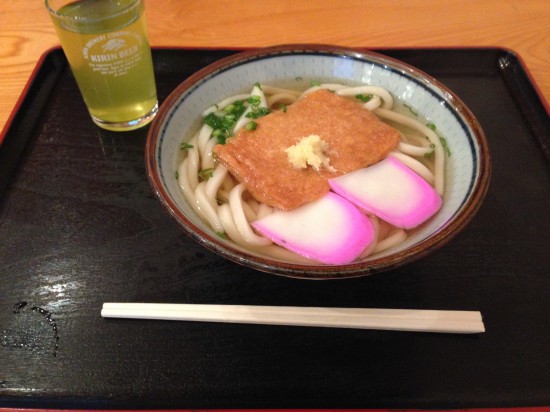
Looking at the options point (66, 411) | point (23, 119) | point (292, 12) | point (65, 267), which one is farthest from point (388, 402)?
point (292, 12)

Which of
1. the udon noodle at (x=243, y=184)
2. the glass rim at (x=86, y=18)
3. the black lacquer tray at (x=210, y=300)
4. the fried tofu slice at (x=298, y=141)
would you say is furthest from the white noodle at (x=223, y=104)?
the glass rim at (x=86, y=18)

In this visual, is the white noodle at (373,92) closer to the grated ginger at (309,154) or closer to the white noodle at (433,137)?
the white noodle at (433,137)

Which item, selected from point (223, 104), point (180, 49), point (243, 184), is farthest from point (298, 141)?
point (180, 49)

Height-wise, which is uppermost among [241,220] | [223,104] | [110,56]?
[110,56]

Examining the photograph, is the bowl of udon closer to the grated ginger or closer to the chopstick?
the grated ginger

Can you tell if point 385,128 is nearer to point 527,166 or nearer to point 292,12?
point 527,166

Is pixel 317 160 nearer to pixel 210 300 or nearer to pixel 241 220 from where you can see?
pixel 241 220
